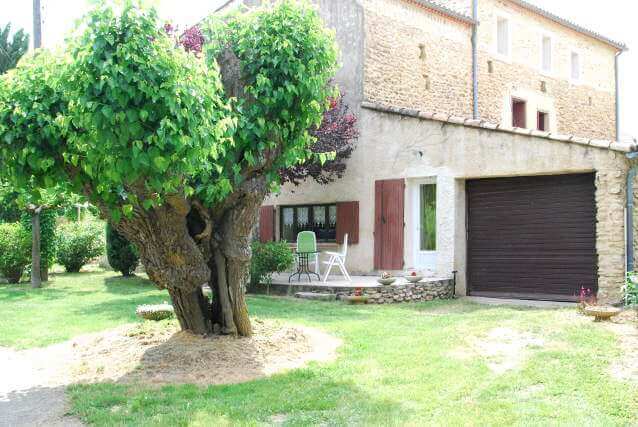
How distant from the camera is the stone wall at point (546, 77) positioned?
56.2 ft

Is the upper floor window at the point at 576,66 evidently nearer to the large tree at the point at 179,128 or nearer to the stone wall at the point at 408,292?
the stone wall at the point at 408,292

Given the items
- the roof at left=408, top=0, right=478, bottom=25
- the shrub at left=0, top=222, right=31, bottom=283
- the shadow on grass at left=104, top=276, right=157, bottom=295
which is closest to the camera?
the shadow on grass at left=104, top=276, right=157, bottom=295

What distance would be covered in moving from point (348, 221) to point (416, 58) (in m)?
4.56

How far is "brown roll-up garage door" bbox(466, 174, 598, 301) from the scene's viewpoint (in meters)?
10.7

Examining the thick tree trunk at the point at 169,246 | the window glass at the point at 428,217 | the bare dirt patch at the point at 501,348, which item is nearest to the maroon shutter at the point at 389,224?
the window glass at the point at 428,217

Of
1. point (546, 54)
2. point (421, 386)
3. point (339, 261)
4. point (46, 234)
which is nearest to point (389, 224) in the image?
point (339, 261)

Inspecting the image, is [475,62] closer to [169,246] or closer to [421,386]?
[169,246]

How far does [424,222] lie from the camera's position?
42.8ft

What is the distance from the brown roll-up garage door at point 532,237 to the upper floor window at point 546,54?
29.0ft

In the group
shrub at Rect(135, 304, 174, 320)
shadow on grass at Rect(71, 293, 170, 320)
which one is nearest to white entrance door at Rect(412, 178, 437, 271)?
shadow on grass at Rect(71, 293, 170, 320)

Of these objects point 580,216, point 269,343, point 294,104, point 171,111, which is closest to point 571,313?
point 580,216

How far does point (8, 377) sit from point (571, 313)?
7277 mm

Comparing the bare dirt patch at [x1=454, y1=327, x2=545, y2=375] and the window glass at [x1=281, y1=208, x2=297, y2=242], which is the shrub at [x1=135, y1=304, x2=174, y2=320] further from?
the window glass at [x1=281, y1=208, x2=297, y2=242]

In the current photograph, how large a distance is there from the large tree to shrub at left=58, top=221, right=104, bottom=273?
12473mm
